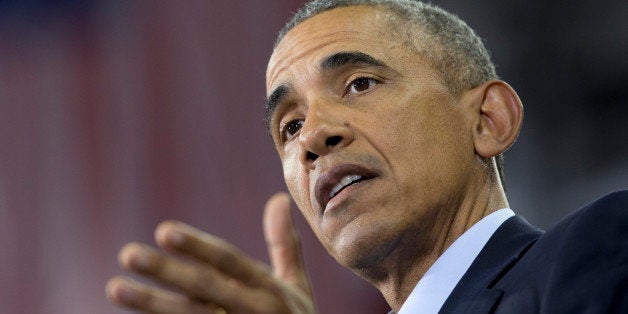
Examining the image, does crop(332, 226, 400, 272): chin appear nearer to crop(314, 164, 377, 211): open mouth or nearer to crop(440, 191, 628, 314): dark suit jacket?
crop(314, 164, 377, 211): open mouth

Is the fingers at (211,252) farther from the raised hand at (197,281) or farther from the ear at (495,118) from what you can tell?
the ear at (495,118)

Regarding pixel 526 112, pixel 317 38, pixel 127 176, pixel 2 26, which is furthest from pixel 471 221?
pixel 2 26

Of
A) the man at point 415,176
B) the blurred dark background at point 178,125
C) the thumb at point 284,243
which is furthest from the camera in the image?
the blurred dark background at point 178,125

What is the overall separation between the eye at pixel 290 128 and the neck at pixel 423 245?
451mm

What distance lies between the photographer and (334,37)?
2.19 meters

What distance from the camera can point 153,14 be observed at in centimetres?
467

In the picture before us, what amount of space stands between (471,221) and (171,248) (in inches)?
43.1

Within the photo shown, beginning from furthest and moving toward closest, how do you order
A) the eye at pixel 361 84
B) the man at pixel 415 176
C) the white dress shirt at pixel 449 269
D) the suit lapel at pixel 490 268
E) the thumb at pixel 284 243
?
the eye at pixel 361 84 → the white dress shirt at pixel 449 269 → the suit lapel at pixel 490 268 → the man at pixel 415 176 → the thumb at pixel 284 243

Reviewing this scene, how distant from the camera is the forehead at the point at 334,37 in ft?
7.02

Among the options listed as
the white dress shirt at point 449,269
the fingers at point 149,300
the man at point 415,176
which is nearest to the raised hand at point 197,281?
the fingers at point 149,300

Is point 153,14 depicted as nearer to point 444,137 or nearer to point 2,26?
point 2,26

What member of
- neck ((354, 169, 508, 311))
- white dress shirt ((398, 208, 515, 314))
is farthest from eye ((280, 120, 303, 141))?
white dress shirt ((398, 208, 515, 314))

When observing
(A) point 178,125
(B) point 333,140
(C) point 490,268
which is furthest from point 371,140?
(A) point 178,125

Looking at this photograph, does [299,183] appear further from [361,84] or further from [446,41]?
[446,41]
